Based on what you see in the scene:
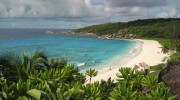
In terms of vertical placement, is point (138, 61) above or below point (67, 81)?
below

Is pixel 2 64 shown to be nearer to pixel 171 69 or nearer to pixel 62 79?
pixel 62 79

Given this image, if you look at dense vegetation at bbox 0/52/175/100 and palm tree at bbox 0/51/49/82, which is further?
palm tree at bbox 0/51/49/82

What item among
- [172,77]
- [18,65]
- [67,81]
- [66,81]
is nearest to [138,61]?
[172,77]

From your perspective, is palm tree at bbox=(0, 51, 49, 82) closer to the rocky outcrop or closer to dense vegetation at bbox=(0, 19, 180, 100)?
dense vegetation at bbox=(0, 19, 180, 100)

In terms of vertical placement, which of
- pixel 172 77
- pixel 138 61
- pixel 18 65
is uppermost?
pixel 18 65

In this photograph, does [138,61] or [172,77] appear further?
[138,61]

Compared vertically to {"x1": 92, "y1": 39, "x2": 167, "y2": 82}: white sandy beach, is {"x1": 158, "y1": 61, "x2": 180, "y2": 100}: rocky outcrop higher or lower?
higher

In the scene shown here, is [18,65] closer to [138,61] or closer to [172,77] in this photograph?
[172,77]

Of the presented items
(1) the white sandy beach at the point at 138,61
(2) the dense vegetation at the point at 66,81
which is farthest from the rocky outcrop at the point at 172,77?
(1) the white sandy beach at the point at 138,61

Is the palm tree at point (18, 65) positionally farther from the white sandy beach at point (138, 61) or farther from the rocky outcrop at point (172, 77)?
the white sandy beach at point (138, 61)

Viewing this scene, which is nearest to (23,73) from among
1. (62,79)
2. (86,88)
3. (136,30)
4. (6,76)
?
(6,76)

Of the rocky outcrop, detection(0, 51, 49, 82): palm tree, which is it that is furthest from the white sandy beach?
detection(0, 51, 49, 82): palm tree
